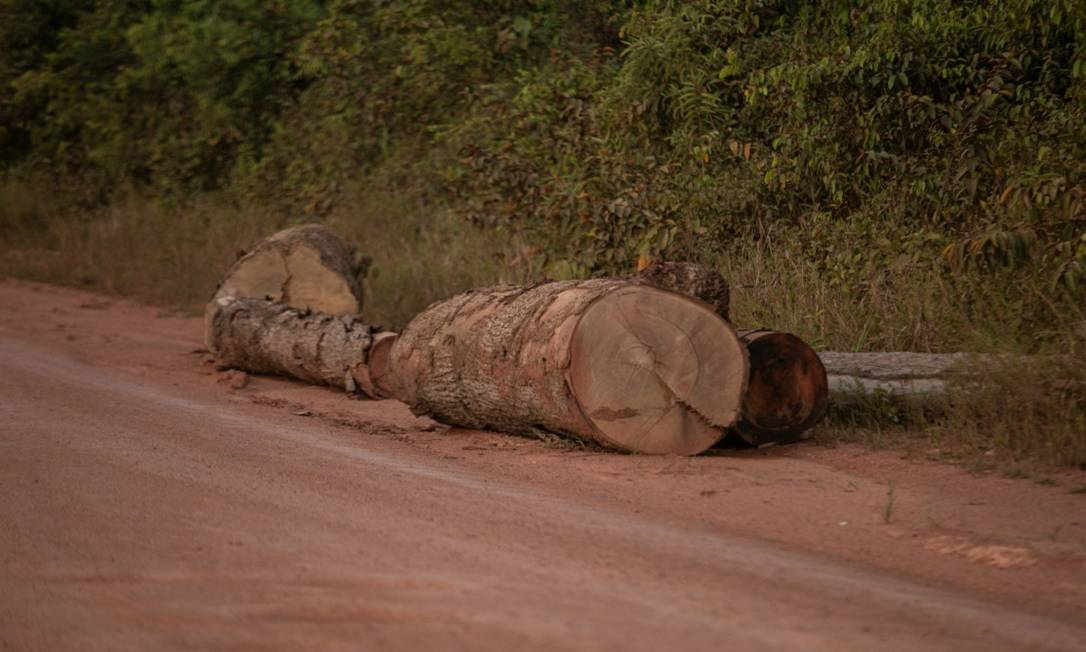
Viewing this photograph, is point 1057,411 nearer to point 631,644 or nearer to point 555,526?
point 555,526

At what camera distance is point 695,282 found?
618cm

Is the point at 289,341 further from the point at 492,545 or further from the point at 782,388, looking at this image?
the point at 492,545

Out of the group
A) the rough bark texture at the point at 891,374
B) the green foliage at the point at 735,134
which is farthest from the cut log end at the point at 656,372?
the green foliage at the point at 735,134

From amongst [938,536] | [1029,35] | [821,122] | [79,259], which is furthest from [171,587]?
[79,259]

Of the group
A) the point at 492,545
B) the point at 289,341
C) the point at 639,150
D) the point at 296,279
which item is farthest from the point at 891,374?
the point at 296,279

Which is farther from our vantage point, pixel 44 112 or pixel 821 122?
pixel 44 112

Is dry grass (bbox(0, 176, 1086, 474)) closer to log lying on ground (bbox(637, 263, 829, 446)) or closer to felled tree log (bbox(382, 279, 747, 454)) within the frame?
log lying on ground (bbox(637, 263, 829, 446))

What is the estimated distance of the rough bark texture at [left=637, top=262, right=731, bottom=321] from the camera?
6172mm

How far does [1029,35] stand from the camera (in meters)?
8.53

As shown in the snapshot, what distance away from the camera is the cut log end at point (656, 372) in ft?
18.4

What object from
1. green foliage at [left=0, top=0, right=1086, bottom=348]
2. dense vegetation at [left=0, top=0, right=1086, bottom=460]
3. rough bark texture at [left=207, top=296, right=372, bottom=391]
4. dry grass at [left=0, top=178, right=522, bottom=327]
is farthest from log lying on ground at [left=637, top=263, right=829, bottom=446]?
dry grass at [left=0, top=178, right=522, bottom=327]

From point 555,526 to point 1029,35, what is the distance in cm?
616

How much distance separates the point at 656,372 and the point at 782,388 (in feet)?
2.32

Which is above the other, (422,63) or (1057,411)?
(422,63)
